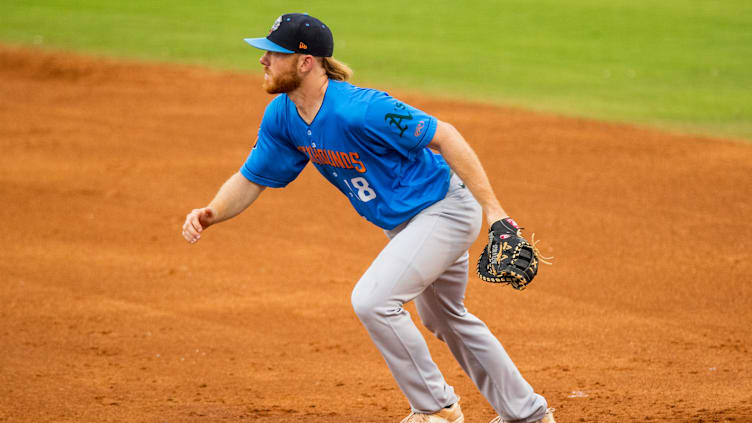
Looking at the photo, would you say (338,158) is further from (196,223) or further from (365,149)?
(196,223)

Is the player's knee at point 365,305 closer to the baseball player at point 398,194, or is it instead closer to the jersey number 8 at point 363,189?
the baseball player at point 398,194

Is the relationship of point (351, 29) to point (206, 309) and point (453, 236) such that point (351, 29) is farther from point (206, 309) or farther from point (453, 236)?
point (453, 236)

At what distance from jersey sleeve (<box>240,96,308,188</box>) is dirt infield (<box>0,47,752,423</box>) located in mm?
1380

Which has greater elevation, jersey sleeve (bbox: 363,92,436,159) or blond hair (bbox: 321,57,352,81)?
blond hair (bbox: 321,57,352,81)

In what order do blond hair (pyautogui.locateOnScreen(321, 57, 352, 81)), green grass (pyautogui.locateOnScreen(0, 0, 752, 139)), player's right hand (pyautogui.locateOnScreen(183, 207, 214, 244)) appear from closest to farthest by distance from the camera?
1. blond hair (pyautogui.locateOnScreen(321, 57, 352, 81))
2. player's right hand (pyautogui.locateOnScreen(183, 207, 214, 244))
3. green grass (pyautogui.locateOnScreen(0, 0, 752, 139))

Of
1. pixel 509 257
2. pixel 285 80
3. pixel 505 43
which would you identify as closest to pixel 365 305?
pixel 509 257

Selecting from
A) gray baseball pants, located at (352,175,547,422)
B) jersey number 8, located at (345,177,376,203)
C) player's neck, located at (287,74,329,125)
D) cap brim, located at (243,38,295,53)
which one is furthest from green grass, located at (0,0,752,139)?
cap brim, located at (243,38,295,53)

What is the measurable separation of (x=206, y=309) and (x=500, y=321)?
2.18 metres

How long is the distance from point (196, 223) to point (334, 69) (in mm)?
1016

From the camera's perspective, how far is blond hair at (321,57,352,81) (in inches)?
177

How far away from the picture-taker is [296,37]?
4383mm

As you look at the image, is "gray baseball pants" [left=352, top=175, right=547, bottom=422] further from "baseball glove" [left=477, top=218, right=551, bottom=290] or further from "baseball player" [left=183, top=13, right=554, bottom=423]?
"baseball glove" [left=477, top=218, right=551, bottom=290]

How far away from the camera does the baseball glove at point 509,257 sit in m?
4.16

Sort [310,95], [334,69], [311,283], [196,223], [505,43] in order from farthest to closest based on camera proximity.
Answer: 1. [505,43]
2. [311,283]
3. [196,223]
4. [334,69]
5. [310,95]
